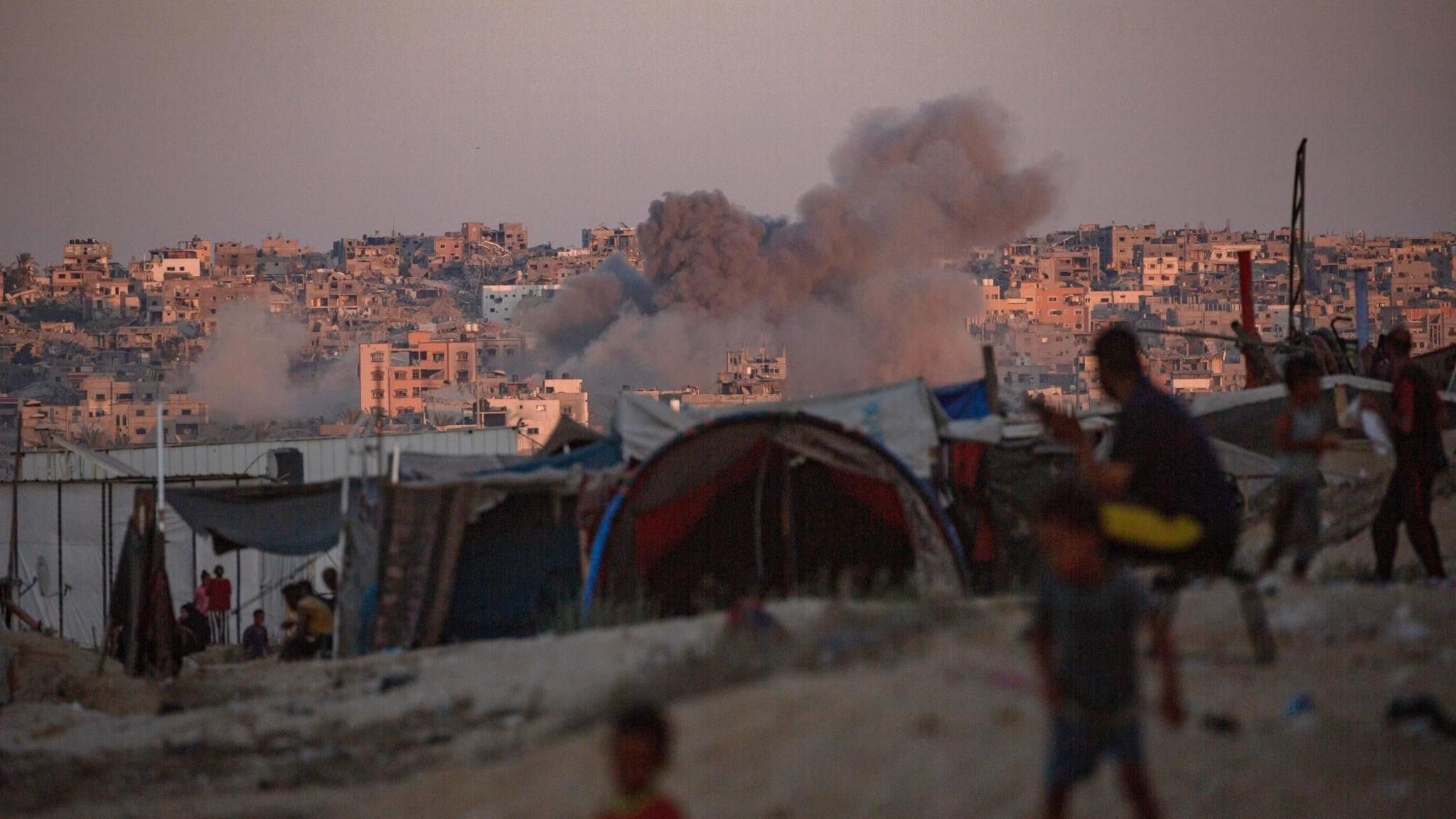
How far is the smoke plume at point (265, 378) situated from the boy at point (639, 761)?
89168 millimetres

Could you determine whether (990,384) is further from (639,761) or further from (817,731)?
(639,761)

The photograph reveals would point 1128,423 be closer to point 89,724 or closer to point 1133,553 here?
point 1133,553

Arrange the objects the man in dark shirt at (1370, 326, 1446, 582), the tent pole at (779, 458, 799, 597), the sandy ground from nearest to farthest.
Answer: the sandy ground < the man in dark shirt at (1370, 326, 1446, 582) < the tent pole at (779, 458, 799, 597)

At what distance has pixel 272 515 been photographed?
14.3 metres

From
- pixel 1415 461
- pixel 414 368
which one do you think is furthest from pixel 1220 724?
pixel 414 368

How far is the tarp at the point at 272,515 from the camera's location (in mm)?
14227

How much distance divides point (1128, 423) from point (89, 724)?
694cm

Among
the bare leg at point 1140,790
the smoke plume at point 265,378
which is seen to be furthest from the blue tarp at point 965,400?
the smoke plume at point 265,378

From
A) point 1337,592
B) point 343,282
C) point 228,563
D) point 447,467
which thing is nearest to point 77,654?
point 447,467

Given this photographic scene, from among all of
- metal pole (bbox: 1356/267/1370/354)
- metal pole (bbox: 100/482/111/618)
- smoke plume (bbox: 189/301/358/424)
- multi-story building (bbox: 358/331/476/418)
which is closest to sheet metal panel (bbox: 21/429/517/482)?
metal pole (bbox: 100/482/111/618)

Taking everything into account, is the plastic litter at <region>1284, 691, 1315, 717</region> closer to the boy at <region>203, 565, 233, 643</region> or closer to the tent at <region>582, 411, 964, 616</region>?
the tent at <region>582, 411, 964, 616</region>

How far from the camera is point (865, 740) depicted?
223 inches

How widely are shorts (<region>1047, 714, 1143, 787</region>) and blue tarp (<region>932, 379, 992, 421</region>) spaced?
36.4 ft

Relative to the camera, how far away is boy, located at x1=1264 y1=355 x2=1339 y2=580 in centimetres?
767
